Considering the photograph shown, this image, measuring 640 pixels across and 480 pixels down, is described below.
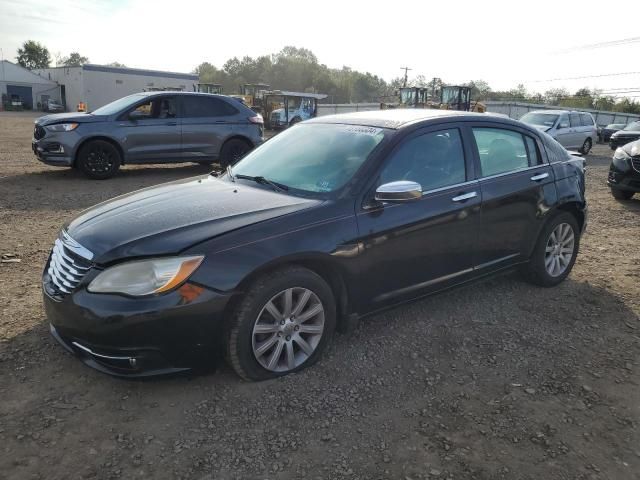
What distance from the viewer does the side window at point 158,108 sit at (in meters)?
9.98

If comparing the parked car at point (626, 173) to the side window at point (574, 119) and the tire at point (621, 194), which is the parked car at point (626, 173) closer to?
the tire at point (621, 194)

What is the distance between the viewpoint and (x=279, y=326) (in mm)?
3062

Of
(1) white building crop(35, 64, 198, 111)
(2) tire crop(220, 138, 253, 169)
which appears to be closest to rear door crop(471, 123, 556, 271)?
(2) tire crop(220, 138, 253, 169)

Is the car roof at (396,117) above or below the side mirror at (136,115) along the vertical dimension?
below

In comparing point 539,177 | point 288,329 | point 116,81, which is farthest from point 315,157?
point 116,81

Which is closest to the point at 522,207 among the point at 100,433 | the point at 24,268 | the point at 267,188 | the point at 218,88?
the point at 267,188

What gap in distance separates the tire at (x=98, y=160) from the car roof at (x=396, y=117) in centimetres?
658

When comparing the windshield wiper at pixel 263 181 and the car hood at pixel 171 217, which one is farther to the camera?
the windshield wiper at pixel 263 181

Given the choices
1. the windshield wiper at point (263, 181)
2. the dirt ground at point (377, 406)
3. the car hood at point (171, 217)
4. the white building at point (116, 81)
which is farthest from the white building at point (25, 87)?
the dirt ground at point (377, 406)

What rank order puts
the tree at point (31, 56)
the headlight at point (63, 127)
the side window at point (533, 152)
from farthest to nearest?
the tree at point (31, 56) → the headlight at point (63, 127) → the side window at point (533, 152)

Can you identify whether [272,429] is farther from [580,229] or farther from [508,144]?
[580,229]

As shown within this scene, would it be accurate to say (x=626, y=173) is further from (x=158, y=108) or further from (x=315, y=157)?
(x=158, y=108)

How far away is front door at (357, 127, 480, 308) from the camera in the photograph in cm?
338

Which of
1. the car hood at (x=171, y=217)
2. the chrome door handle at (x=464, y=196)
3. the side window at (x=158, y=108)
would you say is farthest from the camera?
the side window at (x=158, y=108)
